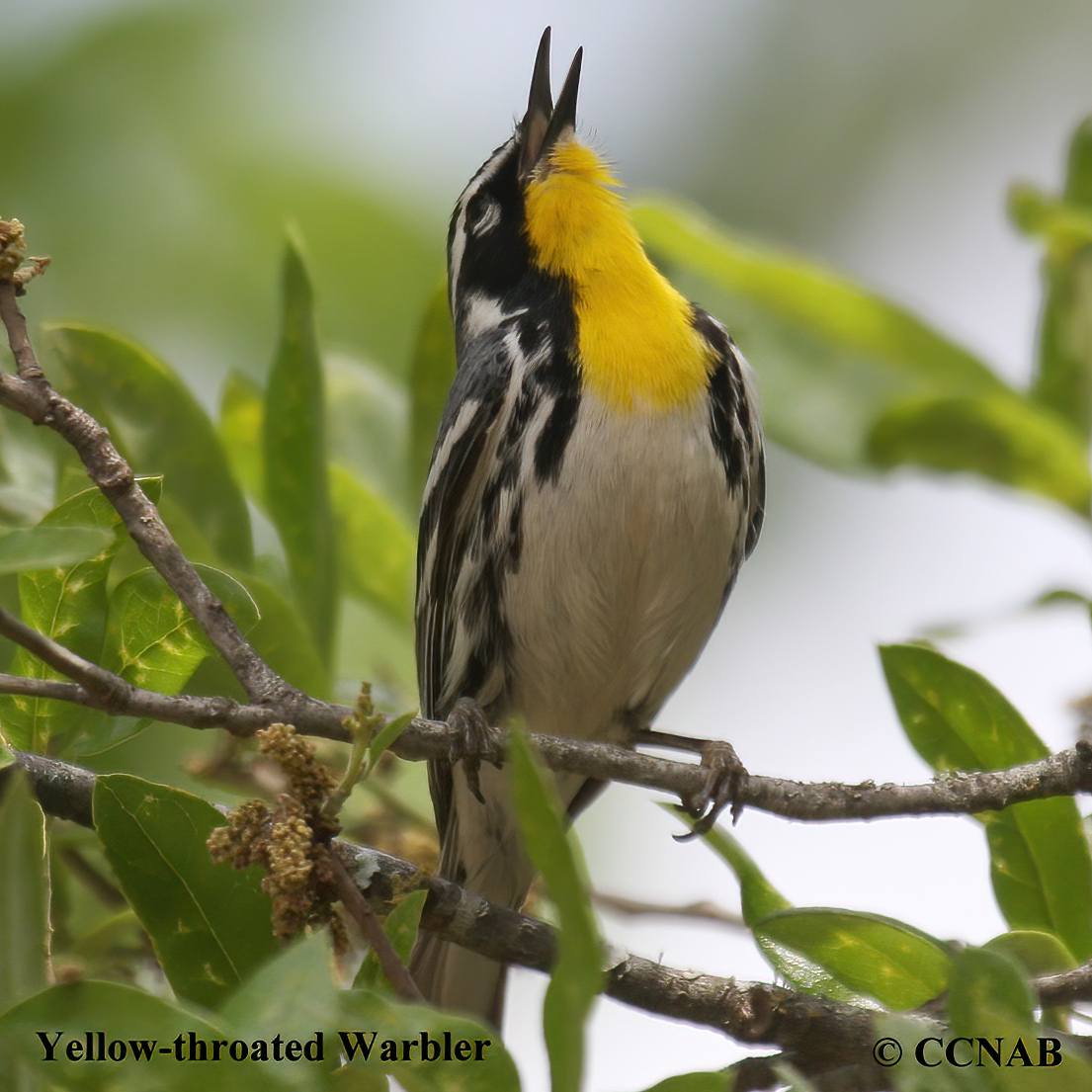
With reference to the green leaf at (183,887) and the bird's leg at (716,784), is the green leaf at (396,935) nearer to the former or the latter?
the green leaf at (183,887)

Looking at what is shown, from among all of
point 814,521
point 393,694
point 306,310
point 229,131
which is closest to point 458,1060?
point 306,310

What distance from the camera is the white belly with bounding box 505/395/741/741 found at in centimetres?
325

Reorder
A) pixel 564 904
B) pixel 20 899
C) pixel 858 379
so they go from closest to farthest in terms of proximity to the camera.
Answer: pixel 564 904
pixel 20 899
pixel 858 379

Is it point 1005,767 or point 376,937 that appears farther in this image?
point 1005,767

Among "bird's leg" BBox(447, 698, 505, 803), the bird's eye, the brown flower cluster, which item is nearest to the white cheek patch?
the bird's eye

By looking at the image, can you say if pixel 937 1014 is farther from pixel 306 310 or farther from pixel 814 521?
pixel 814 521

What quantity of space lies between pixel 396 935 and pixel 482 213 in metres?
2.82

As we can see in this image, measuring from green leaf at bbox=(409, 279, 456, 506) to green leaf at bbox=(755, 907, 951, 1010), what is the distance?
4.90ft

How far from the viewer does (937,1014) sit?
179 centimetres

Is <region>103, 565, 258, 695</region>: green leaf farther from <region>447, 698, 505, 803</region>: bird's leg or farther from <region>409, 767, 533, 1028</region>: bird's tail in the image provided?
<region>409, 767, 533, 1028</region>: bird's tail

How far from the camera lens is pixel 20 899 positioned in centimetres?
151

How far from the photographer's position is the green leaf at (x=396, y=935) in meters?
1.68

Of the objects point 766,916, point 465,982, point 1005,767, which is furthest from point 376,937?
point 465,982

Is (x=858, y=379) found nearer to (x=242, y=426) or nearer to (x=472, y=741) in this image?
(x=472, y=741)
